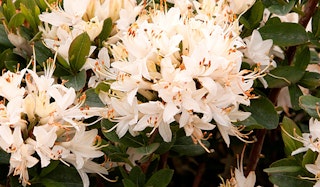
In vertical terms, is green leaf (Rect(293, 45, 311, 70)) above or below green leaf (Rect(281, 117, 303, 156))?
above

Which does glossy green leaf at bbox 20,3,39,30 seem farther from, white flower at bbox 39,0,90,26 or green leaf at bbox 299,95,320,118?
green leaf at bbox 299,95,320,118

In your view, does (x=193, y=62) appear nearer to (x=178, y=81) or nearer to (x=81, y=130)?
(x=178, y=81)

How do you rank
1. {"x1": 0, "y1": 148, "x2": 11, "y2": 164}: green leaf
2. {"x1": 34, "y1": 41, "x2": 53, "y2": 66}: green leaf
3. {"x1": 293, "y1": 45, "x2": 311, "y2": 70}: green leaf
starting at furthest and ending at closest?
{"x1": 293, "y1": 45, "x2": 311, "y2": 70}: green leaf, {"x1": 34, "y1": 41, "x2": 53, "y2": 66}: green leaf, {"x1": 0, "y1": 148, "x2": 11, "y2": 164}: green leaf

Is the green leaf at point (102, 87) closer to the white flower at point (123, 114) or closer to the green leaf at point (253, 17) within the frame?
the white flower at point (123, 114)

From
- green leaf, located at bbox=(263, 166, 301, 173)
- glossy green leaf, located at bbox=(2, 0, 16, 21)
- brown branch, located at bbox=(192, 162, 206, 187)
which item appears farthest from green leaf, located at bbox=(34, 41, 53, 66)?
brown branch, located at bbox=(192, 162, 206, 187)

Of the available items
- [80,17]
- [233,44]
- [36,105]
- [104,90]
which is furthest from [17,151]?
[233,44]

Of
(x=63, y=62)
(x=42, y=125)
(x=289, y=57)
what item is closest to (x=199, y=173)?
(x=289, y=57)
